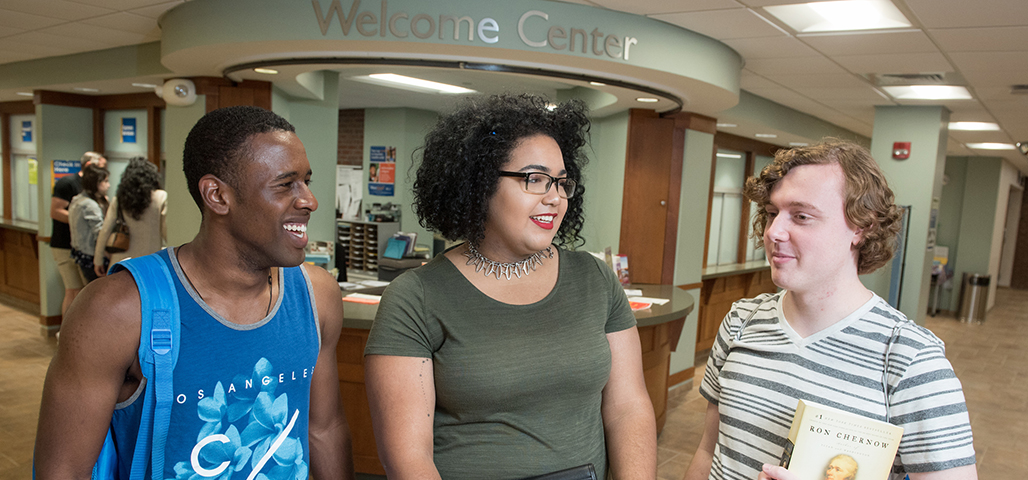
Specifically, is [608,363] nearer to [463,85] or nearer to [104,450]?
[104,450]

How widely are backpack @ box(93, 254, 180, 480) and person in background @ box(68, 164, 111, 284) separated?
541 cm

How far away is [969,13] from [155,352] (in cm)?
400

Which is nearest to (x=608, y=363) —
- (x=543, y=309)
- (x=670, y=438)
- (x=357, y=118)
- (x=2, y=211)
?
(x=543, y=309)

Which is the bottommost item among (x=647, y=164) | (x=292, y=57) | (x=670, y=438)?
(x=670, y=438)

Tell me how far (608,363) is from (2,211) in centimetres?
1054

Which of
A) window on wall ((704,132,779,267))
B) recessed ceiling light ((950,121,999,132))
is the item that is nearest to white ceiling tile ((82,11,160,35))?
window on wall ((704,132,779,267))

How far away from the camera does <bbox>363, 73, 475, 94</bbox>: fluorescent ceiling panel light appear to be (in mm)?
6637

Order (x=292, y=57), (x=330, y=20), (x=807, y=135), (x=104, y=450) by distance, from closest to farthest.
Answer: (x=104, y=450), (x=330, y=20), (x=292, y=57), (x=807, y=135)

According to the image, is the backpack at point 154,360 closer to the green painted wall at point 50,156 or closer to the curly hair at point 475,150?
the curly hair at point 475,150

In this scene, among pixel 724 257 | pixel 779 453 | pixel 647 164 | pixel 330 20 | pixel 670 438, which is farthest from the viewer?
pixel 724 257

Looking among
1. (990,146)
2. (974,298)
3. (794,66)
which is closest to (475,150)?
(794,66)

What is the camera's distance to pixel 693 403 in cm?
582

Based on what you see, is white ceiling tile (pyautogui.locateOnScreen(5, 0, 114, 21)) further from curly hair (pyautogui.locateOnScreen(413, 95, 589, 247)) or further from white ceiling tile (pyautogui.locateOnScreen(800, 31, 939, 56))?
white ceiling tile (pyautogui.locateOnScreen(800, 31, 939, 56))

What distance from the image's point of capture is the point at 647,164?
223 inches
